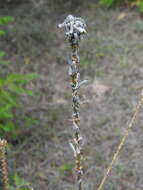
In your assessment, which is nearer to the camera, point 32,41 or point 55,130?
point 55,130

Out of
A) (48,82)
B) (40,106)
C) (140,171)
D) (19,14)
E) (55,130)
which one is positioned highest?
(19,14)

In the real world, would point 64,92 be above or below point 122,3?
below

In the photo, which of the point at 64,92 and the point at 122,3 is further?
the point at 122,3

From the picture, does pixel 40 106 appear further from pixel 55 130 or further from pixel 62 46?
pixel 62 46

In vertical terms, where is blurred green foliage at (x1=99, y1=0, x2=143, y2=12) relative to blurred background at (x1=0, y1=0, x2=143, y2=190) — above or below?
above

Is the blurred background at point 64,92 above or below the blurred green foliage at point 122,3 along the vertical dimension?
below

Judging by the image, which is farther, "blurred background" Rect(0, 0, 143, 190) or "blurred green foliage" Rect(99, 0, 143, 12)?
"blurred green foliage" Rect(99, 0, 143, 12)

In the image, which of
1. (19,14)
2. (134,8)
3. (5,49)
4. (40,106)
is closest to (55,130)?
(40,106)

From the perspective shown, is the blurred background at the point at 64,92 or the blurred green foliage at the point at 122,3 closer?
the blurred background at the point at 64,92
